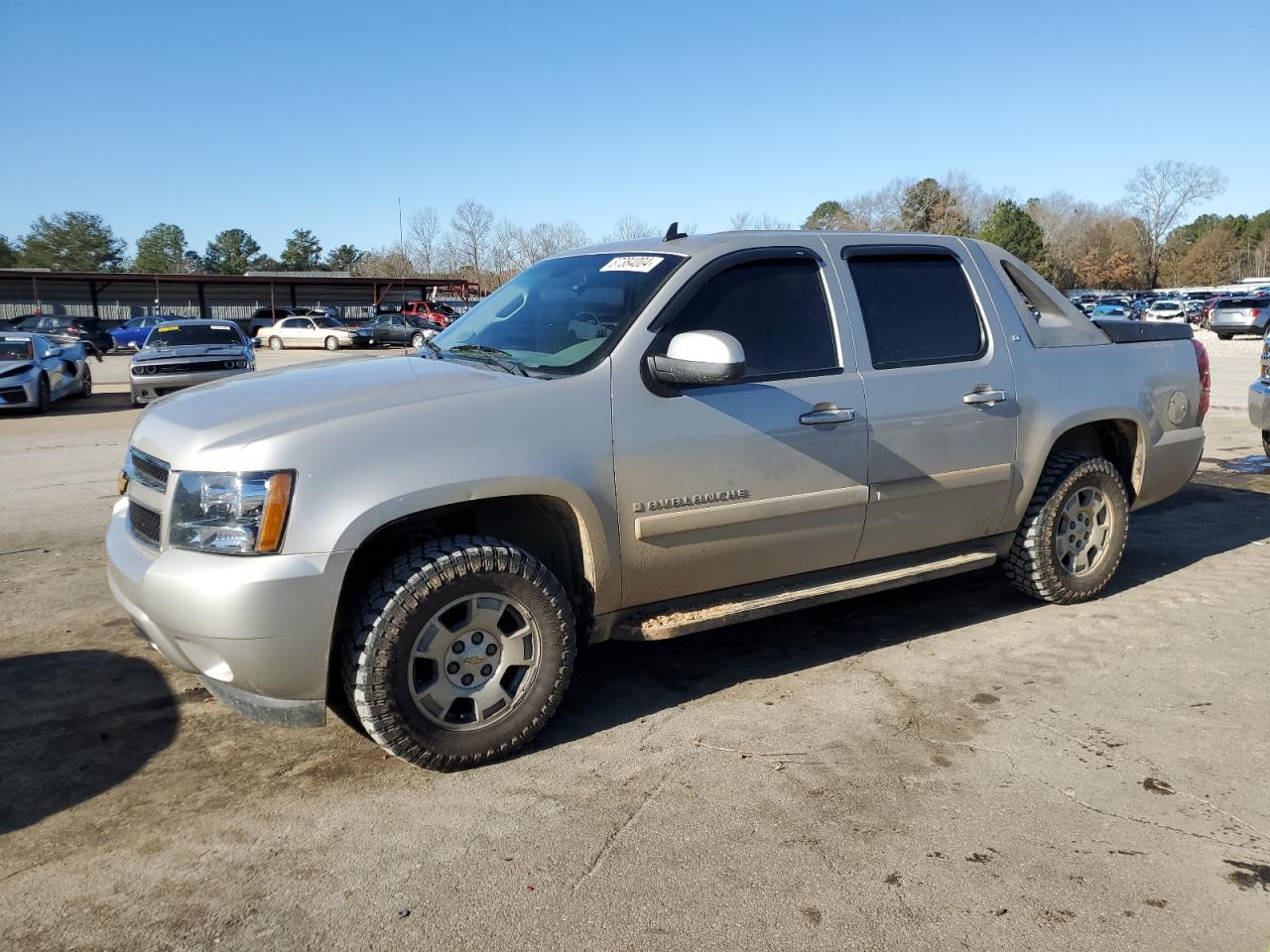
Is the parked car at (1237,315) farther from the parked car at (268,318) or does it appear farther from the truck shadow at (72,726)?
the truck shadow at (72,726)

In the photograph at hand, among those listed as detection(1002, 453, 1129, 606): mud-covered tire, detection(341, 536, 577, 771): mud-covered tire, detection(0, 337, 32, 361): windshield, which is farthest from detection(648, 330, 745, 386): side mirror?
detection(0, 337, 32, 361): windshield

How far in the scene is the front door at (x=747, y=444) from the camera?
3732 millimetres

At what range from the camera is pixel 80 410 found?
56.3ft

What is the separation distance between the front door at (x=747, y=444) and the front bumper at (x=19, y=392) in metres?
15.4

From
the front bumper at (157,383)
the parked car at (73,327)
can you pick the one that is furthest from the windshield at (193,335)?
the parked car at (73,327)

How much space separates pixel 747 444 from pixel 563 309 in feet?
3.32

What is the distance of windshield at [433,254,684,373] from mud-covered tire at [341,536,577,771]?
32.2 inches

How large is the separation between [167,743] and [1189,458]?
5.47 metres

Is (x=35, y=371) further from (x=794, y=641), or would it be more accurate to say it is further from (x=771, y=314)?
(x=771, y=314)

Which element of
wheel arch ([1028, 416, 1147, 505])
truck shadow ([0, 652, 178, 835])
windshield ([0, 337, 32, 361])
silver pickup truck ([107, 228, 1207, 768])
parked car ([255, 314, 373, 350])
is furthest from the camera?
parked car ([255, 314, 373, 350])

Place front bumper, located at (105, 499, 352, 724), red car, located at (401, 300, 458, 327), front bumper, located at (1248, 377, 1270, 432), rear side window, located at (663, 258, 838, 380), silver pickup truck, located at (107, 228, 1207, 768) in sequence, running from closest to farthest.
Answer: front bumper, located at (105, 499, 352, 724) < silver pickup truck, located at (107, 228, 1207, 768) < rear side window, located at (663, 258, 838, 380) < front bumper, located at (1248, 377, 1270, 432) < red car, located at (401, 300, 458, 327)

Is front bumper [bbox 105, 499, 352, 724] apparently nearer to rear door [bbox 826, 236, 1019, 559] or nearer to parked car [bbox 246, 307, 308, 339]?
rear door [bbox 826, 236, 1019, 559]

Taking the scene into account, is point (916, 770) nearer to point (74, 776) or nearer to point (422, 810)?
point (422, 810)

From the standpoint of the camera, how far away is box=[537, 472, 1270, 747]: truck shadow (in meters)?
4.12
